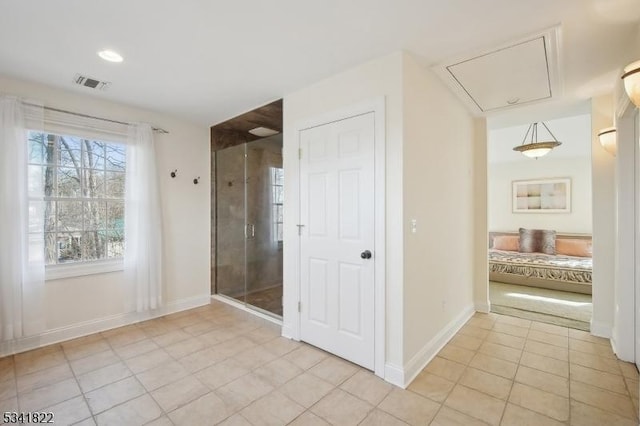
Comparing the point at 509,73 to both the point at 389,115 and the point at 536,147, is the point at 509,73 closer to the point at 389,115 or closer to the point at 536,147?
the point at 389,115

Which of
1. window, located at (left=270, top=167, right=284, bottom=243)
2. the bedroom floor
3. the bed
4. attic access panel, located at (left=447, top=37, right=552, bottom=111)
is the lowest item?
the bedroom floor

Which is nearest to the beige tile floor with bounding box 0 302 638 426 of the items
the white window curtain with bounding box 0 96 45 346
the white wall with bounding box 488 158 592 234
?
the white window curtain with bounding box 0 96 45 346

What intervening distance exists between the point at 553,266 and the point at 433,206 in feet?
11.2

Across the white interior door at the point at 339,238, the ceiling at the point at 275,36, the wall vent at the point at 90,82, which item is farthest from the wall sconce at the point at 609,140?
the wall vent at the point at 90,82

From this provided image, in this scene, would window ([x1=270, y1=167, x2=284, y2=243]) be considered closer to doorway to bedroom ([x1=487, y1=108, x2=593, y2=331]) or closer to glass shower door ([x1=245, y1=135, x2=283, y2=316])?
glass shower door ([x1=245, y1=135, x2=283, y2=316])

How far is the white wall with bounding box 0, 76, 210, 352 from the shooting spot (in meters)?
2.88

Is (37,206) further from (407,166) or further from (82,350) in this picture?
Answer: (407,166)

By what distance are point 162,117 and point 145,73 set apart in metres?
1.21

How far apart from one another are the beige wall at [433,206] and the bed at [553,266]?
2.04m

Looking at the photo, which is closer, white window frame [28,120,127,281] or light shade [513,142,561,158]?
white window frame [28,120,127,281]

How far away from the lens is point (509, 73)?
245 cm

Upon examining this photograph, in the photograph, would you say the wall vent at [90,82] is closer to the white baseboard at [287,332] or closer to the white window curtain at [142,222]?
the white window curtain at [142,222]

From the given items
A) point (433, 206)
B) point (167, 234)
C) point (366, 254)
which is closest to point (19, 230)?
point (167, 234)

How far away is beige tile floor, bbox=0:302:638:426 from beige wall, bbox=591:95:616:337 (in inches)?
11.7
